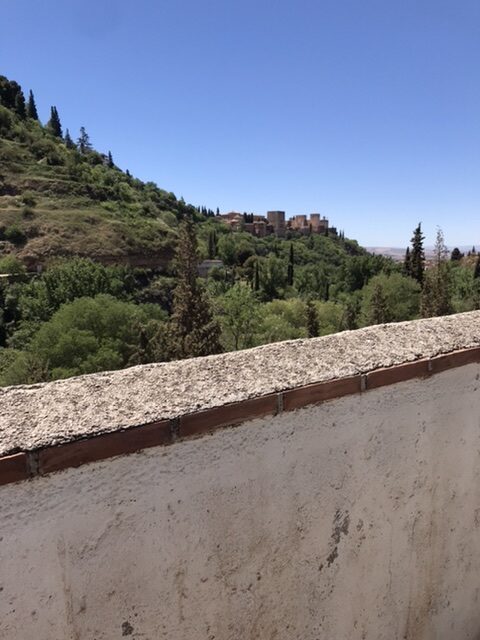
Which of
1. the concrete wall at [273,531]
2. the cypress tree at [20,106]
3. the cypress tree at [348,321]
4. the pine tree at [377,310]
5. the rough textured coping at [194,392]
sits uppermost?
the cypress tree at [20,106]

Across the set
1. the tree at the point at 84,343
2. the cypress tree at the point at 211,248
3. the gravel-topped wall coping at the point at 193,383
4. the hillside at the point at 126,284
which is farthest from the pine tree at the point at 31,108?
the gravel-topped wall coping at the point at 193,383

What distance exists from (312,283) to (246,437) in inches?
2577

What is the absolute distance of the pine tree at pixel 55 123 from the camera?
9101cm

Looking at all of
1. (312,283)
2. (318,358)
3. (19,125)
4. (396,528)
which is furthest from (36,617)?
(19,125)

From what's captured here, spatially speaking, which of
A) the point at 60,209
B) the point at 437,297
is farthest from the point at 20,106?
the point at 437,297

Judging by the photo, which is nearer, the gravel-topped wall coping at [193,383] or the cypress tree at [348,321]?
the gravel-topped wall coping at [193,383]

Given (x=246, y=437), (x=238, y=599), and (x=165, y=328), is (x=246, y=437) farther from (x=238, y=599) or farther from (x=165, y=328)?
(x=165, y=328)

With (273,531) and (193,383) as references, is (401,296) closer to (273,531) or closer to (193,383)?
(273,531)

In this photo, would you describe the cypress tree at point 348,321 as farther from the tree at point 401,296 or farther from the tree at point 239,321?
the tree at point 239,321

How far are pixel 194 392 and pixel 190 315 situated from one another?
76.6 feet

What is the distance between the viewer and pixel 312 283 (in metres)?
65.9

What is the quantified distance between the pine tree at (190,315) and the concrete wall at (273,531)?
19750 millimetres

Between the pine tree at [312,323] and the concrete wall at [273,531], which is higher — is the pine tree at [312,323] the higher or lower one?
the lower one

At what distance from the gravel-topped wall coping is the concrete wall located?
0.34 ft
